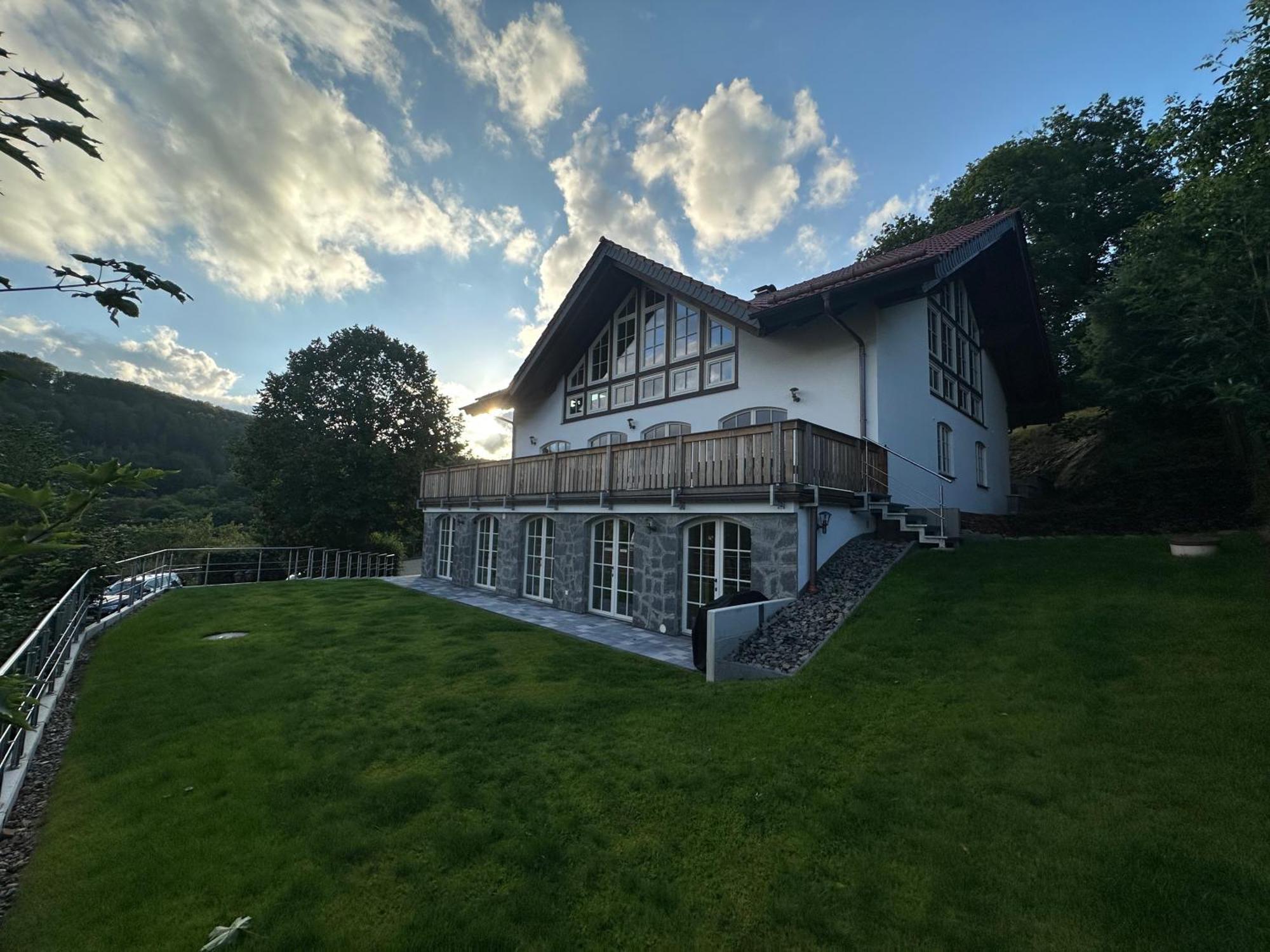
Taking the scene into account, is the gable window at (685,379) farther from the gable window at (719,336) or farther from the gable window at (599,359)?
the gable window at (599,359)

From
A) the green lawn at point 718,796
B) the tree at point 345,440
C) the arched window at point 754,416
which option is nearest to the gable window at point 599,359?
the arched window at point 754,416

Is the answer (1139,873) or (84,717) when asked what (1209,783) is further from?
(84,717)

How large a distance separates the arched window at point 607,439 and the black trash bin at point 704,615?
27.2 ft

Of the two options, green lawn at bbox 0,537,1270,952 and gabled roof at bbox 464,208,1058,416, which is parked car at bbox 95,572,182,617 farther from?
gabled roof at bbox 464,208,1058,416

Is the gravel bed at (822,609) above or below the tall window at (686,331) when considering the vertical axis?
below

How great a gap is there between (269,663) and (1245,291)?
18.1 meters

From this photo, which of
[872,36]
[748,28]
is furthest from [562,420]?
[872,36]

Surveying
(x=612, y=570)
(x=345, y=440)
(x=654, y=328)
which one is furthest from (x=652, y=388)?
(x=345, y=440)

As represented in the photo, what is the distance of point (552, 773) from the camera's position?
198 inches

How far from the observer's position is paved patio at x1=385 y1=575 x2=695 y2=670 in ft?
30.5

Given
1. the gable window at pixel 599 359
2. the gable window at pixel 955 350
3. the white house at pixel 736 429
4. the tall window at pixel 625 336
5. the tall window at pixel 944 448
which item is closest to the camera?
the white house at pixel 736 429

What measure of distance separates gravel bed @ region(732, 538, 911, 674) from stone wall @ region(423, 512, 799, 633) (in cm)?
54

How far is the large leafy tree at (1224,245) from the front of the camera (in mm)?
9594

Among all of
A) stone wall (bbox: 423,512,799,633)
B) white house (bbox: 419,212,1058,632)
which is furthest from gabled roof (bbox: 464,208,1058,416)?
stone wall (bbox: 423,512,799,633)
